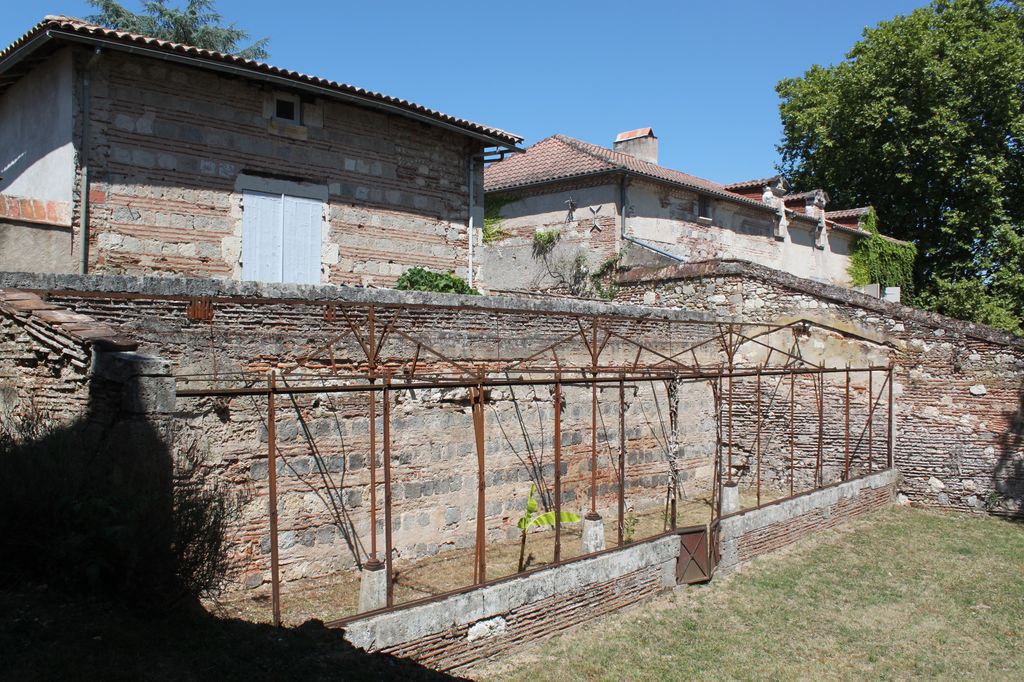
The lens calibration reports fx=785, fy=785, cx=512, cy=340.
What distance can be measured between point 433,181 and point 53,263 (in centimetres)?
588

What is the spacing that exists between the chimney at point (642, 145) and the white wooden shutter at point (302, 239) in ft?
43.1

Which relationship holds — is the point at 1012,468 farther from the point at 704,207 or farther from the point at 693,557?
the point at 704,207

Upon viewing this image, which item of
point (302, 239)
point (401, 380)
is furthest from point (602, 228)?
point (401, 380)

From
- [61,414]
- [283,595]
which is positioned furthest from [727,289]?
[61,414]

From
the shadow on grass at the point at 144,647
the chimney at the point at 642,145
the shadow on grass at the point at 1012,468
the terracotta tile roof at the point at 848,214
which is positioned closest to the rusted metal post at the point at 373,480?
the shadow on grass at the point at 144,647

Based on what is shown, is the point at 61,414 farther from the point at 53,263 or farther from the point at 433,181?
the point at 433,181

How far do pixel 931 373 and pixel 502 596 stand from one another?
9715mm

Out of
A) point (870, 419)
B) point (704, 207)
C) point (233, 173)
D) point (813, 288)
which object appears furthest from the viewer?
point (704, 207)

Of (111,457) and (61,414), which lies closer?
(111,457)

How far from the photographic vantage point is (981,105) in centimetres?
2488

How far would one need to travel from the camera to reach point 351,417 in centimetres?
848

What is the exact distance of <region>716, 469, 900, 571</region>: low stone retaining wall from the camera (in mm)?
10078

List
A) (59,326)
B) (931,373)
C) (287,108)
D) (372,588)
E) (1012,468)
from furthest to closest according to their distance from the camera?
(931,373), (1012,468), (287,108), (372,588), (59,326)

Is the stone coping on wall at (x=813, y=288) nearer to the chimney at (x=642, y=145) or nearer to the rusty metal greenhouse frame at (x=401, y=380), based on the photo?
the rusty metal greenhouse frame at (x=401, y=380)
